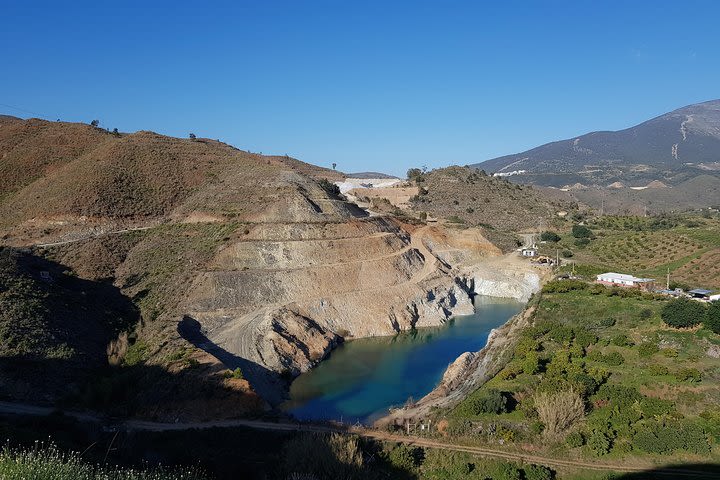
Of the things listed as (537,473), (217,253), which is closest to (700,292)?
(537,473)

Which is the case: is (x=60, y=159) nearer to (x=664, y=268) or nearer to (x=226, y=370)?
(x=226, y=370)

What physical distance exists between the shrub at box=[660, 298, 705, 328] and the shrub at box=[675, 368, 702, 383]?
6613 millimetres

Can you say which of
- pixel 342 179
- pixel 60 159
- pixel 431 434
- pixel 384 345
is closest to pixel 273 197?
pixel 384 345

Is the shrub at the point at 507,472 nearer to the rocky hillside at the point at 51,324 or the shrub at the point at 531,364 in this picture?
the shrub at the point at 531,364

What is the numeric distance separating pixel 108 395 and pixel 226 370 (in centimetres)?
741

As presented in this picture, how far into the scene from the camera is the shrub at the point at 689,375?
95.6ft

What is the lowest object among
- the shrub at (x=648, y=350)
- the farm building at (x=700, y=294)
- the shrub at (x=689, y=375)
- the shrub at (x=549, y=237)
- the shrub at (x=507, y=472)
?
the shrub at (x=507, y=472)

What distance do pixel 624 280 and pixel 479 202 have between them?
49.9 m

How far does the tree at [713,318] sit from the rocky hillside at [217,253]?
81.6 feet

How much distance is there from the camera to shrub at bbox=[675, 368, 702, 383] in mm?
29141

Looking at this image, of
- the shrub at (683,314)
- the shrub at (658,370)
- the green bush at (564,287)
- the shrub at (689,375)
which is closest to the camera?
the shrub at (689,375)

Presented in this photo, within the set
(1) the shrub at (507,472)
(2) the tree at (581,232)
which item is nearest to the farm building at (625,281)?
(2) the tree at (581,232)

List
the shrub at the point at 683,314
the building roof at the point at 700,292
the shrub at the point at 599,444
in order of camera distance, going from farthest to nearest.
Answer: the building roof at the point at 700,292, the shrub at the point at 683,314, the shrub at the point at 599,444

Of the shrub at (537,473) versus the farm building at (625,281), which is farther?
the farm building at (625,281)
